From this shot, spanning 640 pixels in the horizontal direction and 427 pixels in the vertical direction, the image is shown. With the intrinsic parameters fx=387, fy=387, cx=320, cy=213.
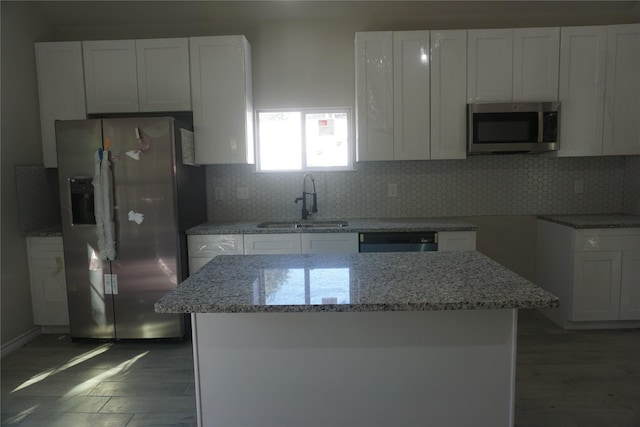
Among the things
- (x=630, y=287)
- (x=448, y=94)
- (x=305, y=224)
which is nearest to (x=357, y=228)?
(x=305, y=224)

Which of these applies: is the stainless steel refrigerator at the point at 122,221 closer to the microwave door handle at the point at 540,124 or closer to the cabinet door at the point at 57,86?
the cabinet door at the point at 57,86

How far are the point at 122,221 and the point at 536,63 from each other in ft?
11.6

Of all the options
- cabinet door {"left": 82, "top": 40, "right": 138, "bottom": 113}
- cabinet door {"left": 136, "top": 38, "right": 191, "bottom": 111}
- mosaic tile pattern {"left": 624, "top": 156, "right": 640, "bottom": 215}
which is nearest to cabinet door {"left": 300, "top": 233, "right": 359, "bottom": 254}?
cabinet door {"left": 136, "top": 38, "right": 191, "bottom": 111}

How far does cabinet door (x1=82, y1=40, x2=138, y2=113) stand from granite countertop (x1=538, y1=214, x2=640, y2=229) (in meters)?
3.71

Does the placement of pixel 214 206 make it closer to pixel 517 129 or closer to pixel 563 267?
pixel 517 129

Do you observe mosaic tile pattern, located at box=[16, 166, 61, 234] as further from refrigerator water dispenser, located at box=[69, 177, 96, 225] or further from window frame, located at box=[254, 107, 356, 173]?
window frame, located at box=[254, 107, 356, 173]

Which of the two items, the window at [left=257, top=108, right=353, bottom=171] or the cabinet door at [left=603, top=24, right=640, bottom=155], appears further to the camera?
the window at [left=257, top=108, right=353, bottom=171]

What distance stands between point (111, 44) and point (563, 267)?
4197 mm

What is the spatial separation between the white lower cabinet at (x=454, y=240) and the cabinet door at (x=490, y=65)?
1.12 meters

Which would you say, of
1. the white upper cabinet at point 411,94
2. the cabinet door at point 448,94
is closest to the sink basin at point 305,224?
the white upper cabinet at point 411,94

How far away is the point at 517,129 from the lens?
3.15 metres

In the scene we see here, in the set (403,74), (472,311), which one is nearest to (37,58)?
(403,74)

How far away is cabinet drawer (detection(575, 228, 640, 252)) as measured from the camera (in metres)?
3.01

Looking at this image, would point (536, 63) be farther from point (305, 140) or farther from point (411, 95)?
point (305, 140)
